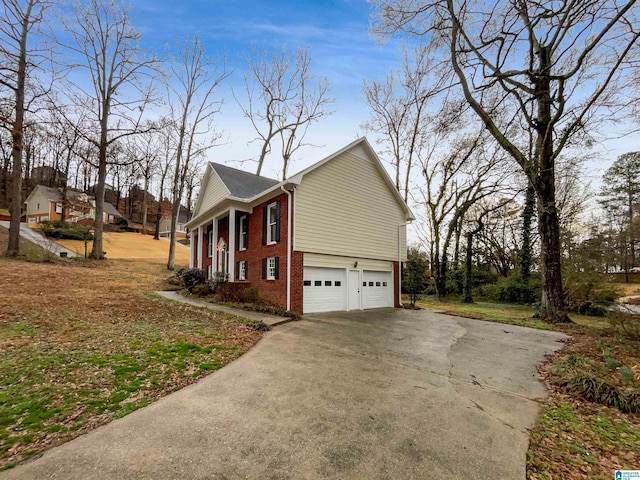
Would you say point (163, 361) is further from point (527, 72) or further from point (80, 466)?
point (527, 72)

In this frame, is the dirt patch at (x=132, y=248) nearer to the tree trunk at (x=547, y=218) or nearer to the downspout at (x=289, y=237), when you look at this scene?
the downspout at (x=289, y=237)

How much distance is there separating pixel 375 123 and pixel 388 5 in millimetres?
13715

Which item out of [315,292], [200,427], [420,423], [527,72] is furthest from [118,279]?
[527,72]

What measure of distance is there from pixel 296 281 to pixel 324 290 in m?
1.61

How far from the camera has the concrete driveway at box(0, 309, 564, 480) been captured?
9.17 feet

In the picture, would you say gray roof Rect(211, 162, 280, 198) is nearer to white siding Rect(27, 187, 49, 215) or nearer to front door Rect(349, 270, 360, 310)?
front door Rect(349, 270, 360, 310)

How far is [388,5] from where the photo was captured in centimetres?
951

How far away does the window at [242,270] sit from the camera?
574 inches

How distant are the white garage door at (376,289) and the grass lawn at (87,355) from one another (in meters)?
6.61

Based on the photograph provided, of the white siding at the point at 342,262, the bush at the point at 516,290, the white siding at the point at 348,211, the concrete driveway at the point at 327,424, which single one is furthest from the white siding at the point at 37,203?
the bush at the point at 516,290

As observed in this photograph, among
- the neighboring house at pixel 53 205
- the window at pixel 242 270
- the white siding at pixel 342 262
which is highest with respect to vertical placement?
the neighboring house at pixel 53 205

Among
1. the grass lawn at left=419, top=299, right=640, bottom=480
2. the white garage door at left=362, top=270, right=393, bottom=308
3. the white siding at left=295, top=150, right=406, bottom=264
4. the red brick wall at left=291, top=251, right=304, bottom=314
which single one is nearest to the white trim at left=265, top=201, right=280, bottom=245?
the white siding at left=295, top=150, right=406, bottom=264

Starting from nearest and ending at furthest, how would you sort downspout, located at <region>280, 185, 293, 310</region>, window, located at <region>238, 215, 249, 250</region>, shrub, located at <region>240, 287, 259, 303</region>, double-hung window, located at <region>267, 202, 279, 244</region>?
downspout, located at <region>280, 185, 293, 310</region> < double-hung window, located at <region>267, 202, 279, 244</region> < shrub, located at <region>240, 287, 259, 303</region> < window, located at <region>238, 215, 249, 250</region>

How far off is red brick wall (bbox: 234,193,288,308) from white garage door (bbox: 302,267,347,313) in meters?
0.91
